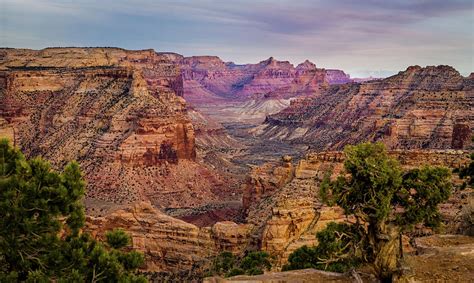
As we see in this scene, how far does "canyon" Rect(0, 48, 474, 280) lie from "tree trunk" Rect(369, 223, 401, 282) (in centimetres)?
1398

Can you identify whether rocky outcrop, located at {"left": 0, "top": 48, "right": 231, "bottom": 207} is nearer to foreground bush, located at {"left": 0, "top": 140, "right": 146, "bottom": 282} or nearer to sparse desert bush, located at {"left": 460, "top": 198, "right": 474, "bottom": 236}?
sparse desert bush, located at {"left": 460, "top": 198, "right": 474, "bottom": 236}

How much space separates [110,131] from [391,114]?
64959mm

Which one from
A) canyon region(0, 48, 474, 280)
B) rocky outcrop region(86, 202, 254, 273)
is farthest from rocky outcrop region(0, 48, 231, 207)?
rocky outcrop region(86, 202, 254, 273)

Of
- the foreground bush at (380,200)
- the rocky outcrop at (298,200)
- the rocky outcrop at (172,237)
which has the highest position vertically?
the foreground bush at (380,200)

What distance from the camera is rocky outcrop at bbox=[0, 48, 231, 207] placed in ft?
250

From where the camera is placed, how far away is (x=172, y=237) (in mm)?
41938

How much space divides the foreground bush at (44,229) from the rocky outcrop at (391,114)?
54768 millimetres

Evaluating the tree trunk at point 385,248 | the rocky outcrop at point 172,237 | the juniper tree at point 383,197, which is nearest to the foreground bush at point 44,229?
the juniper tree at point 383,197

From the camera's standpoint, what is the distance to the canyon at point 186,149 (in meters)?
39.5

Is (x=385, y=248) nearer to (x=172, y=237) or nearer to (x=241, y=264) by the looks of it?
(x=241, y=264)

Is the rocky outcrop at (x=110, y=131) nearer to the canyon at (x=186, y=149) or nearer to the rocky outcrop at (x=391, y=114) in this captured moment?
the canyon at (x=186, y=149)

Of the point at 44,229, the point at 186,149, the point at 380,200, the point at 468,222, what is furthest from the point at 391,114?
the point at 44,229

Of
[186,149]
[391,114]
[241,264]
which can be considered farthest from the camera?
[391,114]

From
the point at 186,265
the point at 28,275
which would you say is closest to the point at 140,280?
the point at 28,275
